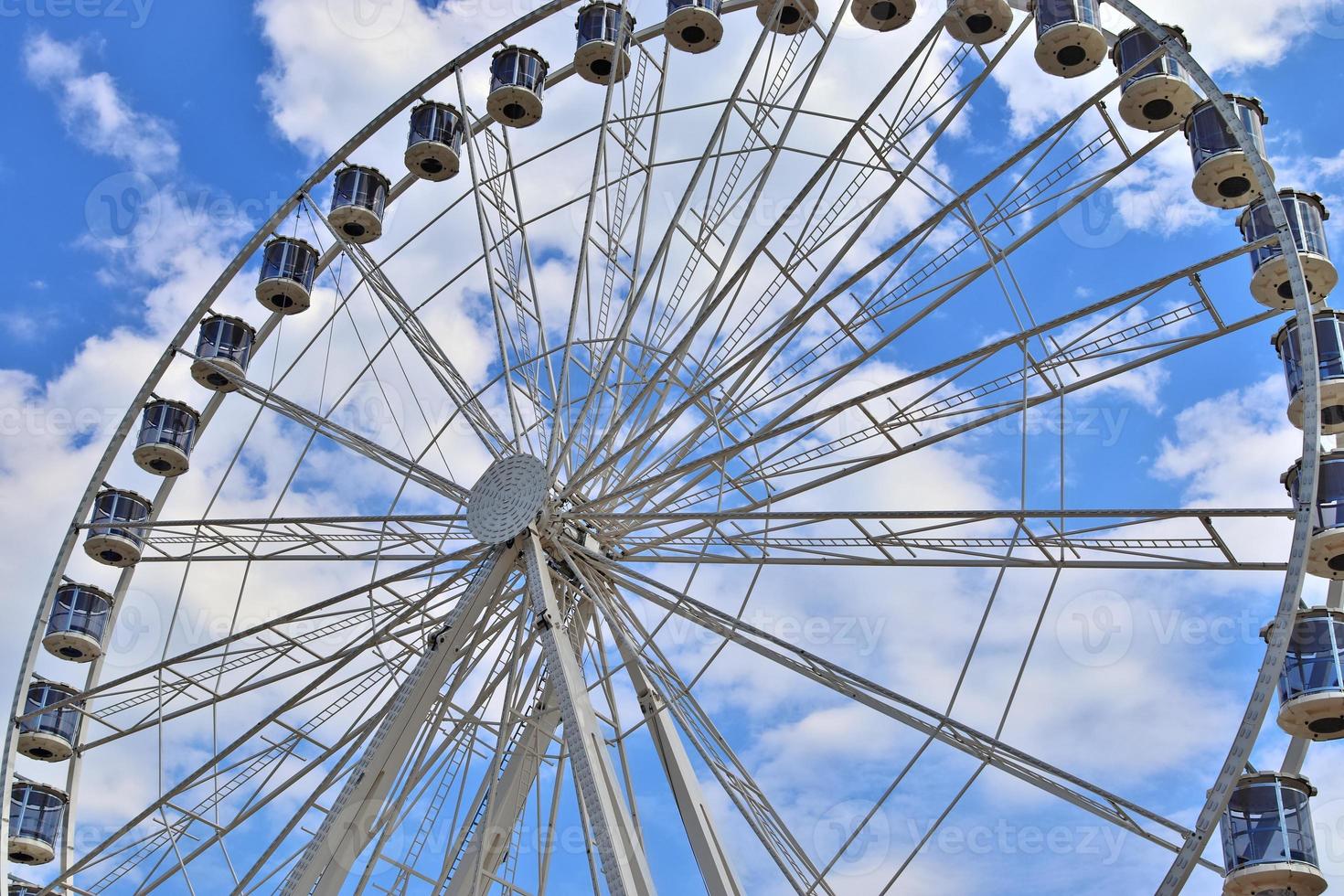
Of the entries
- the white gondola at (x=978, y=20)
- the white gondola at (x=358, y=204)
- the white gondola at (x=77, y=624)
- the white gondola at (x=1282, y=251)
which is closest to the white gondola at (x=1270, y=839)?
the white gondola at (x=1282, y=251)

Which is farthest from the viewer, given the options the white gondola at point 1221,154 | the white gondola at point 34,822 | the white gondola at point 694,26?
the white gondola at point 694,26

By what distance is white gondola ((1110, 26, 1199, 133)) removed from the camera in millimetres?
19266

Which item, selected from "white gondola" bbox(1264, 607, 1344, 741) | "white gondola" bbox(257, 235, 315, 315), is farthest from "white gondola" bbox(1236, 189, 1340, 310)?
"white gondola" bbox(257, 235, 315, 315)

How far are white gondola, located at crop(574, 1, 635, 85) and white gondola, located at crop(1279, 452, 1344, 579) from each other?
1119 centimetres

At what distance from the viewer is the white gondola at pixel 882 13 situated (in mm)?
23000

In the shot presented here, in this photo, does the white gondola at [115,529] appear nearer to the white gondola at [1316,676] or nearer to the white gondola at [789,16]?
the white gondola at [789,16]

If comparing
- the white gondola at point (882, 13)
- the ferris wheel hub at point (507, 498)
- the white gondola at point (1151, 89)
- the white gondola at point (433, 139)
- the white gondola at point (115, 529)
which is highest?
the white gondola at point (882, 13)

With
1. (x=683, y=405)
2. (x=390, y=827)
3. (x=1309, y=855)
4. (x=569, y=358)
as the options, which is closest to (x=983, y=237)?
(x=683, y=405)

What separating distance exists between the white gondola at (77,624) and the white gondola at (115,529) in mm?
538

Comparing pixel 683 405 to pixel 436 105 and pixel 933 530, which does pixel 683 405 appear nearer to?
pixel 933 530

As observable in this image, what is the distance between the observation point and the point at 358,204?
79.2 feet

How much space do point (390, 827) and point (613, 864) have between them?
159 inches

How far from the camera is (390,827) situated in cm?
1905

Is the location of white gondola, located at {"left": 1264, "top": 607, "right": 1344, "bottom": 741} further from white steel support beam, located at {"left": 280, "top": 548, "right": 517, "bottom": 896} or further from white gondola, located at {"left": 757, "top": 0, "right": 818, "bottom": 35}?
white gondola, located at {"left": 757, "top": 0, "right": 818, "bottom": 35}
